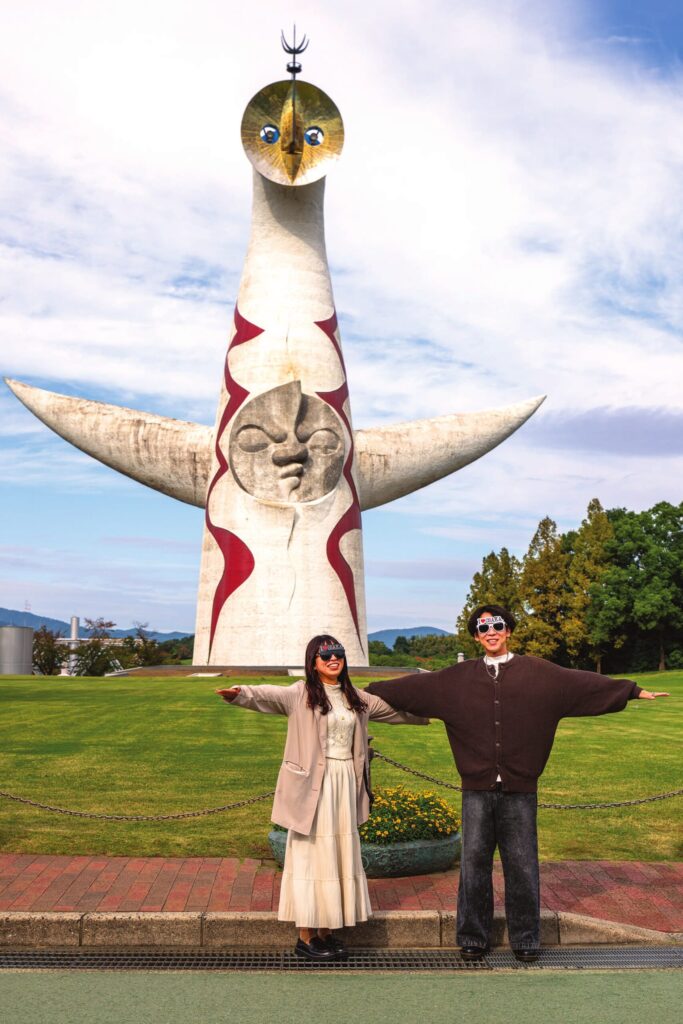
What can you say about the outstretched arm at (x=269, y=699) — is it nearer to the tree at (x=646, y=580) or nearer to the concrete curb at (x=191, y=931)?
the concrete curb at (x=191, y=931)

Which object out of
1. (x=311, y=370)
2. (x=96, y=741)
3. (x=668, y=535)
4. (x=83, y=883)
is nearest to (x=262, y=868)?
(x=83, y=883)

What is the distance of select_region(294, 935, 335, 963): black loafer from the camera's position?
591 cm

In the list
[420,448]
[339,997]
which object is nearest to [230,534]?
[420,448]

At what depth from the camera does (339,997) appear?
532 centimetres

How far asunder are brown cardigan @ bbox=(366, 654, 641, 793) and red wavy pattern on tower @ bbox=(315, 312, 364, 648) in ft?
76.4

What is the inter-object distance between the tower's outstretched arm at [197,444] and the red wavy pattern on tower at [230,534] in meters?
1.68

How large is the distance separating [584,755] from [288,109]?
2228 centimetres

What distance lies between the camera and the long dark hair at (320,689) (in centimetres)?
606

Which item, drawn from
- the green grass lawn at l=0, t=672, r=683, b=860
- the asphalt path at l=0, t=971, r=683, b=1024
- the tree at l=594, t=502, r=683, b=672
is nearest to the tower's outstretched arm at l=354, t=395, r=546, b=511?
the green grass lawn at l=0, t=672, r=683, b=860

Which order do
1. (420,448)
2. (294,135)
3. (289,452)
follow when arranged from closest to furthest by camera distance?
(289,452)
(294,135)
(420,448)

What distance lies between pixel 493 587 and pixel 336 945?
5502 cm

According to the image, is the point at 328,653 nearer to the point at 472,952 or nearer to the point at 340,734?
the point at 340,734

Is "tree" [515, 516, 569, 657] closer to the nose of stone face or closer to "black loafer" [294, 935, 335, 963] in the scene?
the nose of stone face

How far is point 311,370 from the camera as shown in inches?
1188
